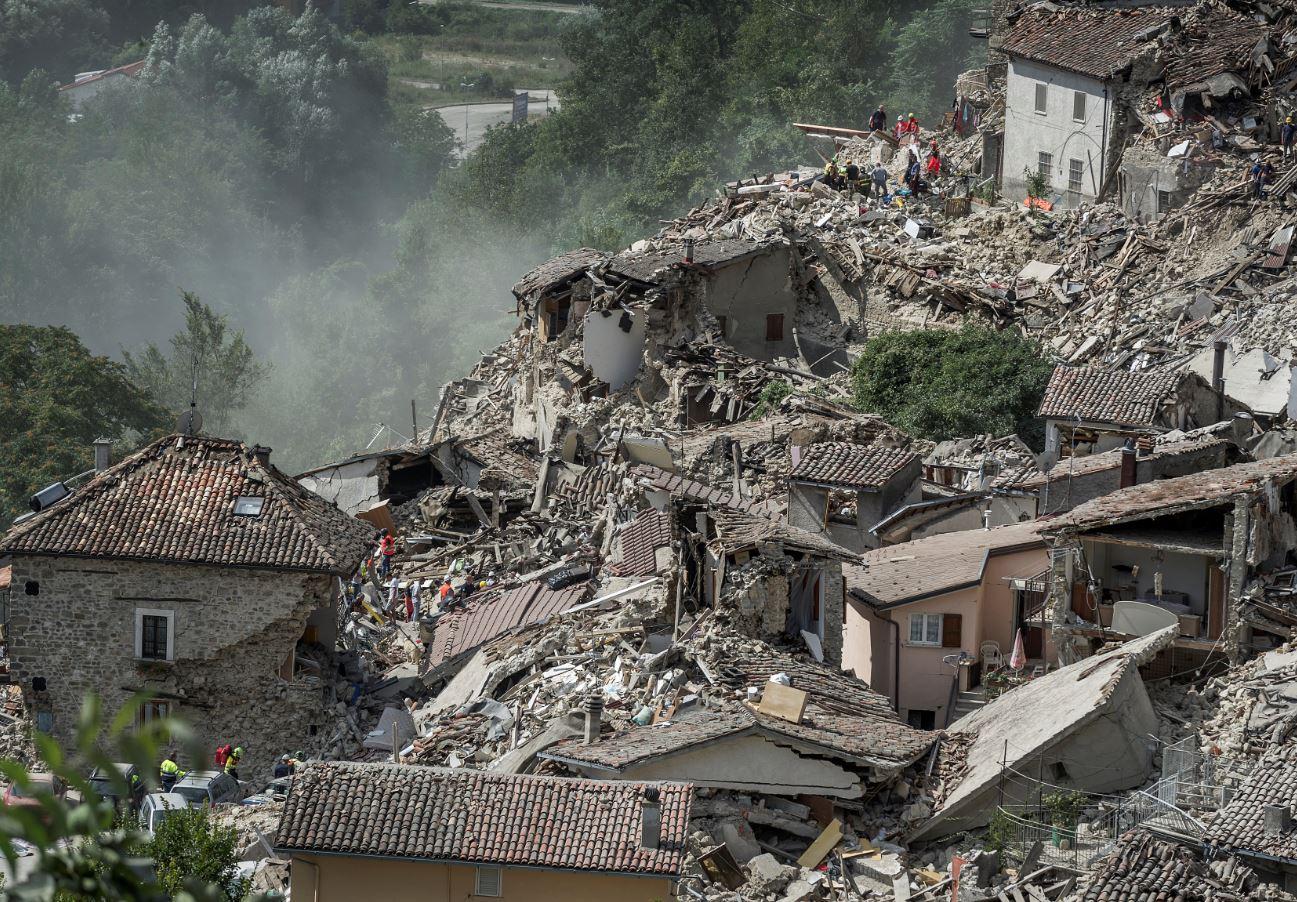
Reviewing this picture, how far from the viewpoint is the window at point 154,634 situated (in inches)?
1329

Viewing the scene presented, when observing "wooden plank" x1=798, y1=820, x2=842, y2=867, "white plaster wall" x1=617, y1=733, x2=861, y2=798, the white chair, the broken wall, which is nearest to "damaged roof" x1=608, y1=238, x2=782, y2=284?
the broken wall

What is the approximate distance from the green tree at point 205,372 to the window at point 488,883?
216 ft

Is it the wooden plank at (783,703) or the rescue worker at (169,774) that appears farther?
the rescue worker at (169,774)

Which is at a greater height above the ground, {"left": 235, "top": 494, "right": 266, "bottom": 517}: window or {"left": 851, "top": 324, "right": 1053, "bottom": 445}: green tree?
{"left": 851, "top": 324, "right": 1053, "bottom": 445}: green tree

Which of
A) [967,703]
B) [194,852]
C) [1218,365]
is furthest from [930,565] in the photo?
[194,852]

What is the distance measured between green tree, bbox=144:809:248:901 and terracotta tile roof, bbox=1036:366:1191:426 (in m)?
22.6

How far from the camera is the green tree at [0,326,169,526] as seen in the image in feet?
203

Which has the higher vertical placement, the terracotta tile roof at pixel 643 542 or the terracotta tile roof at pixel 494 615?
the terracotta tile roof at pixel 643 542

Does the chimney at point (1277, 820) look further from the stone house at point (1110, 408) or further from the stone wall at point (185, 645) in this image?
the stone house at point (1110, 408)

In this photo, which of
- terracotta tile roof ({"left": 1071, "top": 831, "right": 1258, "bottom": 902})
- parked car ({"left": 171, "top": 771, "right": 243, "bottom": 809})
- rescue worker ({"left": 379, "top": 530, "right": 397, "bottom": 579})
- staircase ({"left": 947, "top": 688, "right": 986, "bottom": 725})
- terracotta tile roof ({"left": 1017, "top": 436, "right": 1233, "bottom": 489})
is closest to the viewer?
terracotta tile roof ({"left": 1071, "top": 831, "right": 1258, "bottom": 902})

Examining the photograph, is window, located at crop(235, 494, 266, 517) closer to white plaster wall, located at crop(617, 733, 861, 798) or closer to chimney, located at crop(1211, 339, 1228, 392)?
white plaster wall, located at crop(617, 733, 861, 798)

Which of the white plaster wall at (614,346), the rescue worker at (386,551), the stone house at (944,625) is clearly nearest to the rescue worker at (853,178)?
the white plaster wall at (614,346)

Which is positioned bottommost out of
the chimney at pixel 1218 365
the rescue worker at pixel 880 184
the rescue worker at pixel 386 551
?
the rescue worker at pixel 386 551

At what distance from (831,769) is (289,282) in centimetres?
9116
